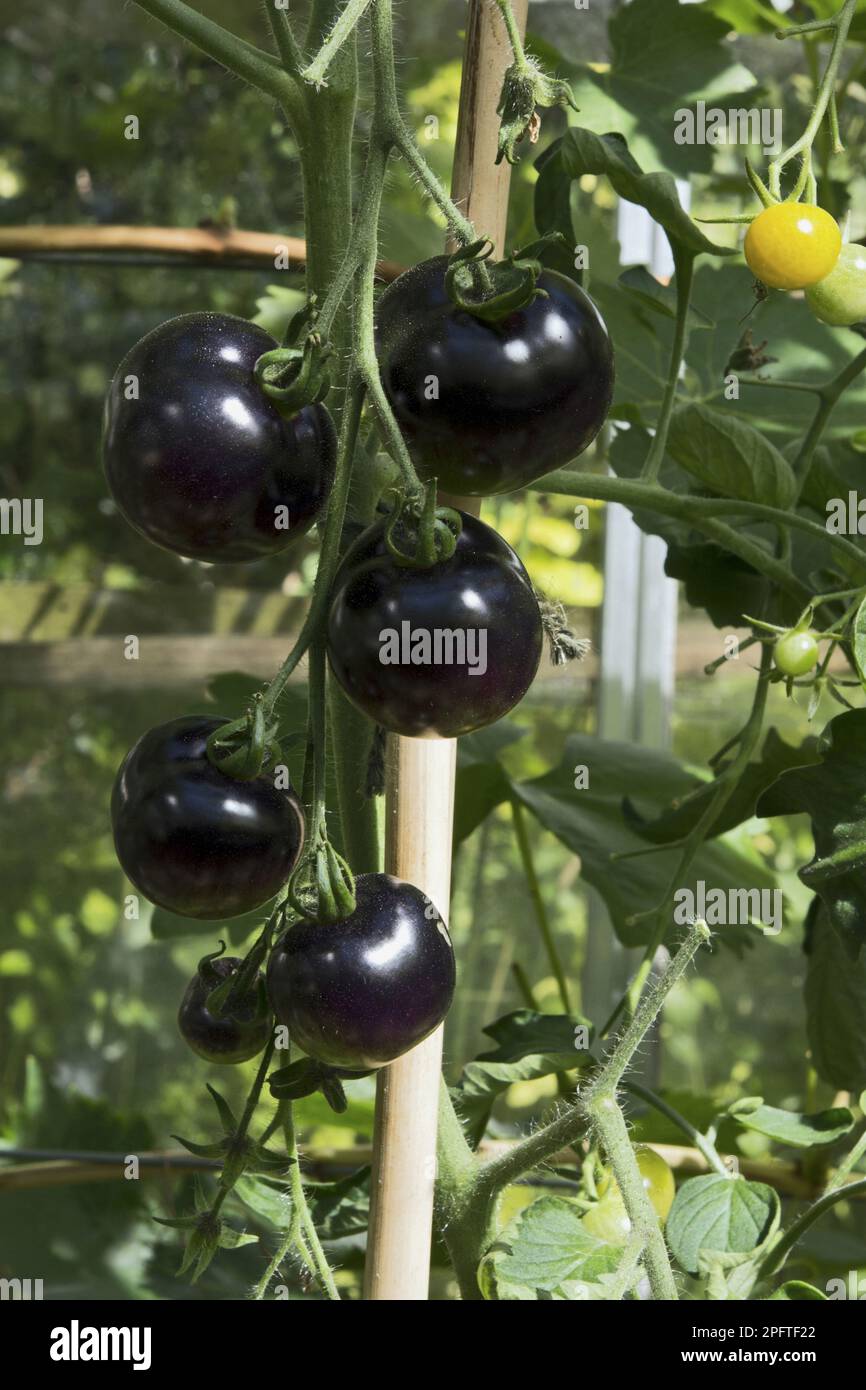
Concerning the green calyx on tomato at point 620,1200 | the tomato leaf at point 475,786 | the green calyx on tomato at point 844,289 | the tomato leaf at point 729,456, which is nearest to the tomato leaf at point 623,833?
the tomato leaf at point 475,786

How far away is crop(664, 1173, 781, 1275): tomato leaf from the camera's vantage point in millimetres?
479

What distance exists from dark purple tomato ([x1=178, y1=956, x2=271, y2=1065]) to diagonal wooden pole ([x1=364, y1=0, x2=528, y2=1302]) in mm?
69

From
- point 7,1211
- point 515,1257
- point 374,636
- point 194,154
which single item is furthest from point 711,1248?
point 194,154

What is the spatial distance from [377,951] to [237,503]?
0.39 ft

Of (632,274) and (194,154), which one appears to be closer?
(632,274)

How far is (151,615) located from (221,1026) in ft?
4.11

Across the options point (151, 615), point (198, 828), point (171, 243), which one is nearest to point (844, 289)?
point (198, 828)

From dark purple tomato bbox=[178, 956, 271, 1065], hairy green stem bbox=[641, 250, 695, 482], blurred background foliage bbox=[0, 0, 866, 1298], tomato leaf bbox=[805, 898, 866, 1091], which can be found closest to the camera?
dark purple tomato bbox=[178, 956, 271, 1065]

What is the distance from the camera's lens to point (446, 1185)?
50 cm

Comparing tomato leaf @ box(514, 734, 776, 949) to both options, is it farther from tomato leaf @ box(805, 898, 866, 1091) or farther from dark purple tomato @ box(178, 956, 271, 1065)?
dark purple tomato @ box(178, 956, 271, 1065)

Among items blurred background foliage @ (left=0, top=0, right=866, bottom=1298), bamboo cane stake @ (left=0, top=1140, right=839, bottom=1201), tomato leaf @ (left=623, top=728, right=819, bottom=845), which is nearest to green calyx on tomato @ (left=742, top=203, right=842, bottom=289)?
tomato leaf @ (left=623, top=728, right=819, bottom=845)

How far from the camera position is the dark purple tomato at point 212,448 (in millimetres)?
325

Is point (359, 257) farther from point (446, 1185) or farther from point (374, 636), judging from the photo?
point (446, 1185)

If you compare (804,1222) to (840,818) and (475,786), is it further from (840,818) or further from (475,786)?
(475,786)
